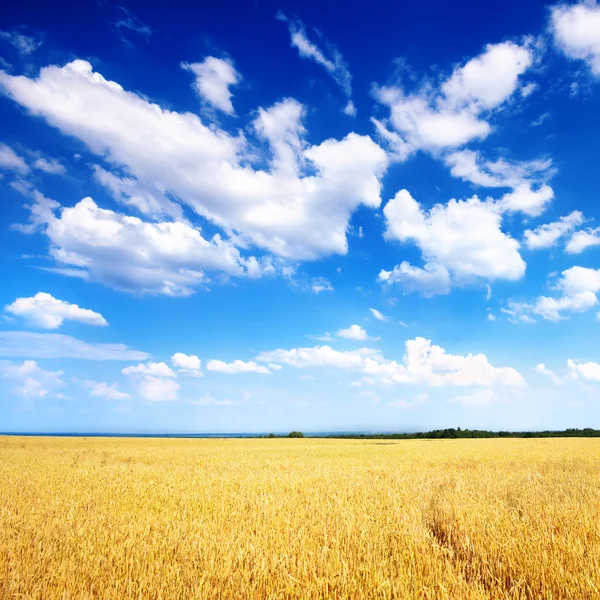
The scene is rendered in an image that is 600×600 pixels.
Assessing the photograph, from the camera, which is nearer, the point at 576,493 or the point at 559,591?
the point at 559,591

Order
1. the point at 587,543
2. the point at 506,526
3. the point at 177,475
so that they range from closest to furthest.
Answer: the point at 587,543, the point at 506,526, the point at 177,475

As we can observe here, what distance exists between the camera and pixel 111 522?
6883 mm

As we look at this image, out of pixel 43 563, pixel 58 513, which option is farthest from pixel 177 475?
pixel 43 563

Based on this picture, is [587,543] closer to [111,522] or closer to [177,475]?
[111,522]

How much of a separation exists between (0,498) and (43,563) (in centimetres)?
587

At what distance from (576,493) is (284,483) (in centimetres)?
703

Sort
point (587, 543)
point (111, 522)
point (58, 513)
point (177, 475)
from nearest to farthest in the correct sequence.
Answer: point (587, 543), point (111, 522), point (58, 513), point (177, 475)

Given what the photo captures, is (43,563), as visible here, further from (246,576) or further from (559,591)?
(559,591)

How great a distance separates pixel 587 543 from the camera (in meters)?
5.48

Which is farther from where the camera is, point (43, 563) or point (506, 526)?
point (506, 526)

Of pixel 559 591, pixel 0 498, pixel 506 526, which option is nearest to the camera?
pixel 559 591

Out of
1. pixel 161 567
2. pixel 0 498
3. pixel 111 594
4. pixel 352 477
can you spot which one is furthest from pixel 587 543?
pixel 0 498

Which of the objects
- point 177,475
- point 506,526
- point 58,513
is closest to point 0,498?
point 58,513

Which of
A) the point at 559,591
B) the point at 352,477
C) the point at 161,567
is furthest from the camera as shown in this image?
the point at 352,477
